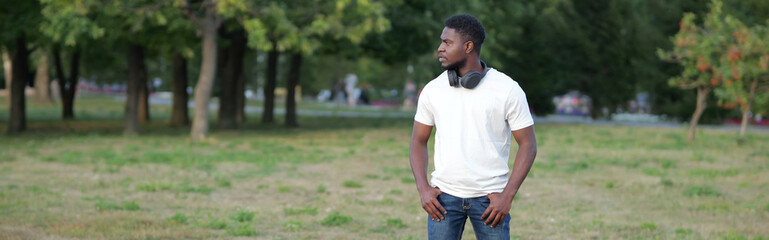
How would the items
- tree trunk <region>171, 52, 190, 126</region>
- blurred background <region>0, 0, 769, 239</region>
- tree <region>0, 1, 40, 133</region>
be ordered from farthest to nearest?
tree trunk <region>171, 52, 190, 126</region> → tree <region>0, 1, 40, 133</region> → blurred background <region>0, 0, 769, 239</region>

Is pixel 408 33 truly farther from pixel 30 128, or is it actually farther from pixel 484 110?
pixel 484 110

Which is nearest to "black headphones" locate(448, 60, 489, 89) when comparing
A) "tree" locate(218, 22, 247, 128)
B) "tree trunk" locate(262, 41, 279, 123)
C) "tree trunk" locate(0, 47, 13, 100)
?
"tree trunk" locate(0, 47, 13, 100)

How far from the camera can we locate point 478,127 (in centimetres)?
457

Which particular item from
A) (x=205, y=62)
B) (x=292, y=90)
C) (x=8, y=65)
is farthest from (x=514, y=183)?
(x=8, y=65)

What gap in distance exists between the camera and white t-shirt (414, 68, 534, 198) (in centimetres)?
455

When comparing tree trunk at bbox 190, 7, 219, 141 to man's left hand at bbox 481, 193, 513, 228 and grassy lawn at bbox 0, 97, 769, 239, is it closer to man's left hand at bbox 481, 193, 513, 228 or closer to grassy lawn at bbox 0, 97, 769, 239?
grassy lawn at bbox 0, 97, 769, 239

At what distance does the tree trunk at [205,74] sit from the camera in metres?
24.0

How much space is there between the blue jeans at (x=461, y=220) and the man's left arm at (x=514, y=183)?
44mm

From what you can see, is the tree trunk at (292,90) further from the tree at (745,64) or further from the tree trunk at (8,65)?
the tree at (745,64)

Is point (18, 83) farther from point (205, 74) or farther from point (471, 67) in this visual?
point (471, 67)

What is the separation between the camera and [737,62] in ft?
69.8

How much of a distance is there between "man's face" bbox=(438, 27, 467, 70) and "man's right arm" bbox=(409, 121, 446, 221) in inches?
13.6

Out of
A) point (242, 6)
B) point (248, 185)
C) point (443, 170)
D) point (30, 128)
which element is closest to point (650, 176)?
point (248, 185)

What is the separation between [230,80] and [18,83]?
22.6 feet
